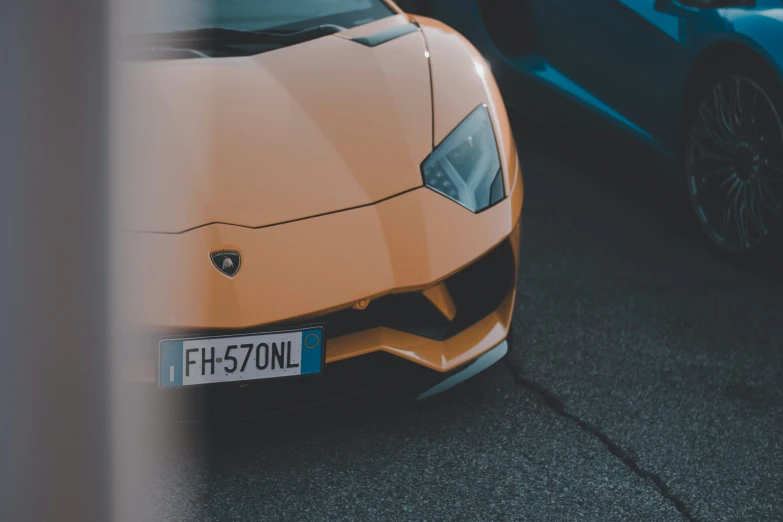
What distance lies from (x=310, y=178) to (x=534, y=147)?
248cm

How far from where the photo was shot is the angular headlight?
258 cm

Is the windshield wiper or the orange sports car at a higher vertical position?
the windshield wiper

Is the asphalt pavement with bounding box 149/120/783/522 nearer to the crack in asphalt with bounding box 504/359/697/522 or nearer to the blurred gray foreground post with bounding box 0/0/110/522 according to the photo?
the crack in asphalt with bounding box 504/359/697/522

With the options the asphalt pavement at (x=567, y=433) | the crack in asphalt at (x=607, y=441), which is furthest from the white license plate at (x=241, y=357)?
the crack in asphalt at (x=607, y=441)

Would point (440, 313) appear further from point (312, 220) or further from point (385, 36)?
point (385, 36)

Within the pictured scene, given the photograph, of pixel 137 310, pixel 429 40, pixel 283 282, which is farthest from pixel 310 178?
pixel 429 40

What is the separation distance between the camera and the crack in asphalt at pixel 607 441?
2320mm

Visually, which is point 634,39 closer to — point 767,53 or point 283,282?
point 767,53

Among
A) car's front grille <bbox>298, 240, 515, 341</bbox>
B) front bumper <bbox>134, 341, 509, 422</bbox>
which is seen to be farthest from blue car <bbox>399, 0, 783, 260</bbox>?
front bumper <bbox>134, 341, 509, 422</bbox>

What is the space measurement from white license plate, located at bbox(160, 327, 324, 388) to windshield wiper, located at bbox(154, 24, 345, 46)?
1024mm

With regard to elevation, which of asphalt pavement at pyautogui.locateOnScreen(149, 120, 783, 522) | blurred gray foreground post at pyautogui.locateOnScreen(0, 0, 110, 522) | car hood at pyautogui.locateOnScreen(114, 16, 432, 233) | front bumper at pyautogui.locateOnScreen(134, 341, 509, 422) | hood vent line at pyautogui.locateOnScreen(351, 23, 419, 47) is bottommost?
asphalt pavement at pyautogui.locateOnScreen(149, 120, 783, 522)

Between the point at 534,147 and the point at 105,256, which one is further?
the point at 534,147

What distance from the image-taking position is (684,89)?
358 cm

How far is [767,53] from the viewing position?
3193 mm
